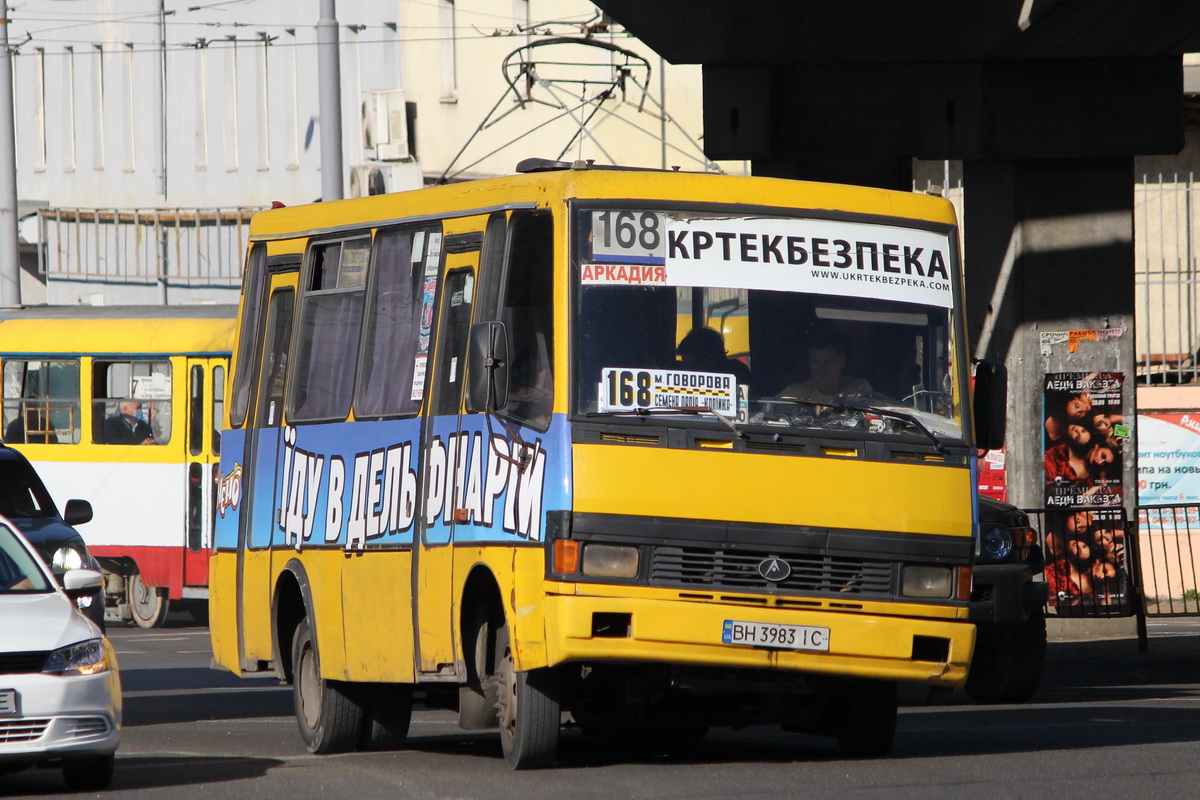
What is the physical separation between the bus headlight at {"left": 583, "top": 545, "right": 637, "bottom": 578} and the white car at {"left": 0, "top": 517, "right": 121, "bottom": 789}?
2.30 m

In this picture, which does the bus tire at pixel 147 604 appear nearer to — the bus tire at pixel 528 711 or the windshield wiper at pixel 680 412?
the bus tire at pixel 528 711

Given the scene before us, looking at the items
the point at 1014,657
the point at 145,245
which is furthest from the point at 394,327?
the point at 145,245

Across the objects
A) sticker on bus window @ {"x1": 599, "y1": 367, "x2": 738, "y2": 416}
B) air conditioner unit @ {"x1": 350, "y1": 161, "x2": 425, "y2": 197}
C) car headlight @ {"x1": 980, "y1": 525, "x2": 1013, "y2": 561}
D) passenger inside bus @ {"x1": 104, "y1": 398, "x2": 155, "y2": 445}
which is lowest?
car headlight @ {"x1": 980, "y1": 525, "x2": 1013, "y2": 561}

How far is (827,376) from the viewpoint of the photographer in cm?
1011

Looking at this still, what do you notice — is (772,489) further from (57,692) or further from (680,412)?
(57,692)

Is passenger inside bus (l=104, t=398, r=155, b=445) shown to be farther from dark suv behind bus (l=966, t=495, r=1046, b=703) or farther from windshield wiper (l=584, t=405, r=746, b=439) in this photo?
windshield wiper (l=584, t=405, r=746, b=439)

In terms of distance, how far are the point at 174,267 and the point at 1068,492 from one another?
28691 millimetres

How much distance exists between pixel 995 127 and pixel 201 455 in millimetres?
9810

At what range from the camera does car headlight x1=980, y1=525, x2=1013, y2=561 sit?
14.2m

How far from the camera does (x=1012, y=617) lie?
1402 centimetres

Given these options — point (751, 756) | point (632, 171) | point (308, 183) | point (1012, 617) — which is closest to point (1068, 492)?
point (1012, 617)

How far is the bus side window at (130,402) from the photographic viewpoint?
24094 mm

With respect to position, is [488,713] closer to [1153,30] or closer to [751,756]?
[751,756]

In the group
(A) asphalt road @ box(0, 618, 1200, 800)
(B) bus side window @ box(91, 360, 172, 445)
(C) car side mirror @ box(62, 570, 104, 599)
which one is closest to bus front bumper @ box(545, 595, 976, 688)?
(A) asphalt road @ box(0, 618, 1200, 800)
